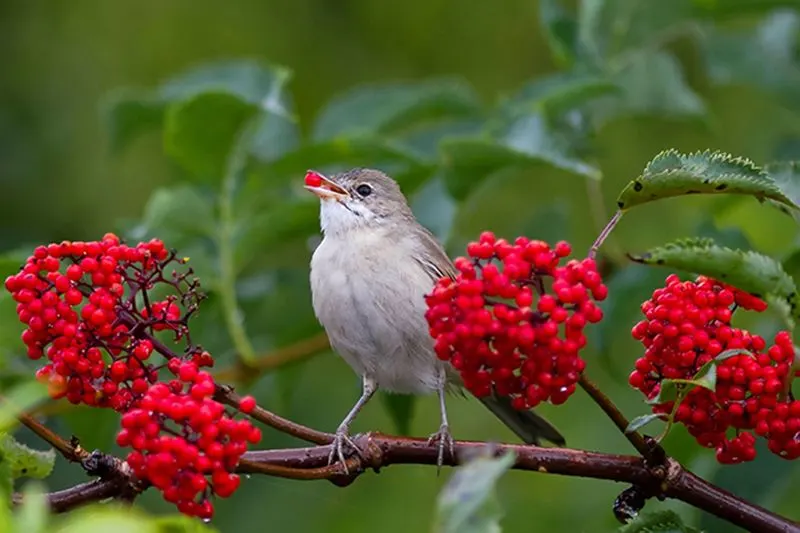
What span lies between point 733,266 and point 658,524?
23.2 inches

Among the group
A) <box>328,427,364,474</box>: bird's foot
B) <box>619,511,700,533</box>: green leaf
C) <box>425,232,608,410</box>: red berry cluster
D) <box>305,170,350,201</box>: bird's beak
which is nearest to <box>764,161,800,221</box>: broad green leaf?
<box>425,232,608,410</box>: red berry cluster

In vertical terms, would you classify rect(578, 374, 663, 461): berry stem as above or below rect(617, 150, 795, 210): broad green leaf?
below

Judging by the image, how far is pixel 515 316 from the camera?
2402 millimetres

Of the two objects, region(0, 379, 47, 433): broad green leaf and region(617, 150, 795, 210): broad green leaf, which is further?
region(617, 150, 795, 210): broad green leaf

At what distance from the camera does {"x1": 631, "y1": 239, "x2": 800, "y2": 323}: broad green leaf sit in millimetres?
2271

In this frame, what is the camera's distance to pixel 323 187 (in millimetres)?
4855

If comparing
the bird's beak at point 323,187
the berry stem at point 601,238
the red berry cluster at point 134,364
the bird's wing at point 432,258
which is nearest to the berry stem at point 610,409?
the berry stem at point 601,238

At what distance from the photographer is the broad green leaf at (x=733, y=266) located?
7.45 ft

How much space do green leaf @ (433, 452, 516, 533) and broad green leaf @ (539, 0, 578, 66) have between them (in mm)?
3075

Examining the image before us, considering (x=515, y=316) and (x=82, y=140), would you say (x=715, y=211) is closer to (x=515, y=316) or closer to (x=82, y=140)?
(x=515, y=316)

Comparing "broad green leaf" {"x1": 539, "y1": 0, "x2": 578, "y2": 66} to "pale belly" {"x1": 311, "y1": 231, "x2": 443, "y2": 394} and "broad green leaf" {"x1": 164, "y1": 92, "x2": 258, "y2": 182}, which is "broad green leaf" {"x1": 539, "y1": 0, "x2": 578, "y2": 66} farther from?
"broad green leaf" {"x1": 164, "y1": 92, "x2": 258, "y2": 182}

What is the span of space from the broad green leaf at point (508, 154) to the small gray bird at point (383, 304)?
41 cm

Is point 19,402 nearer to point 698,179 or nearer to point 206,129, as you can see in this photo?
point 698,179

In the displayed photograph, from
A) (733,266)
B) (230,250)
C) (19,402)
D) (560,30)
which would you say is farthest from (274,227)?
(19,402)
